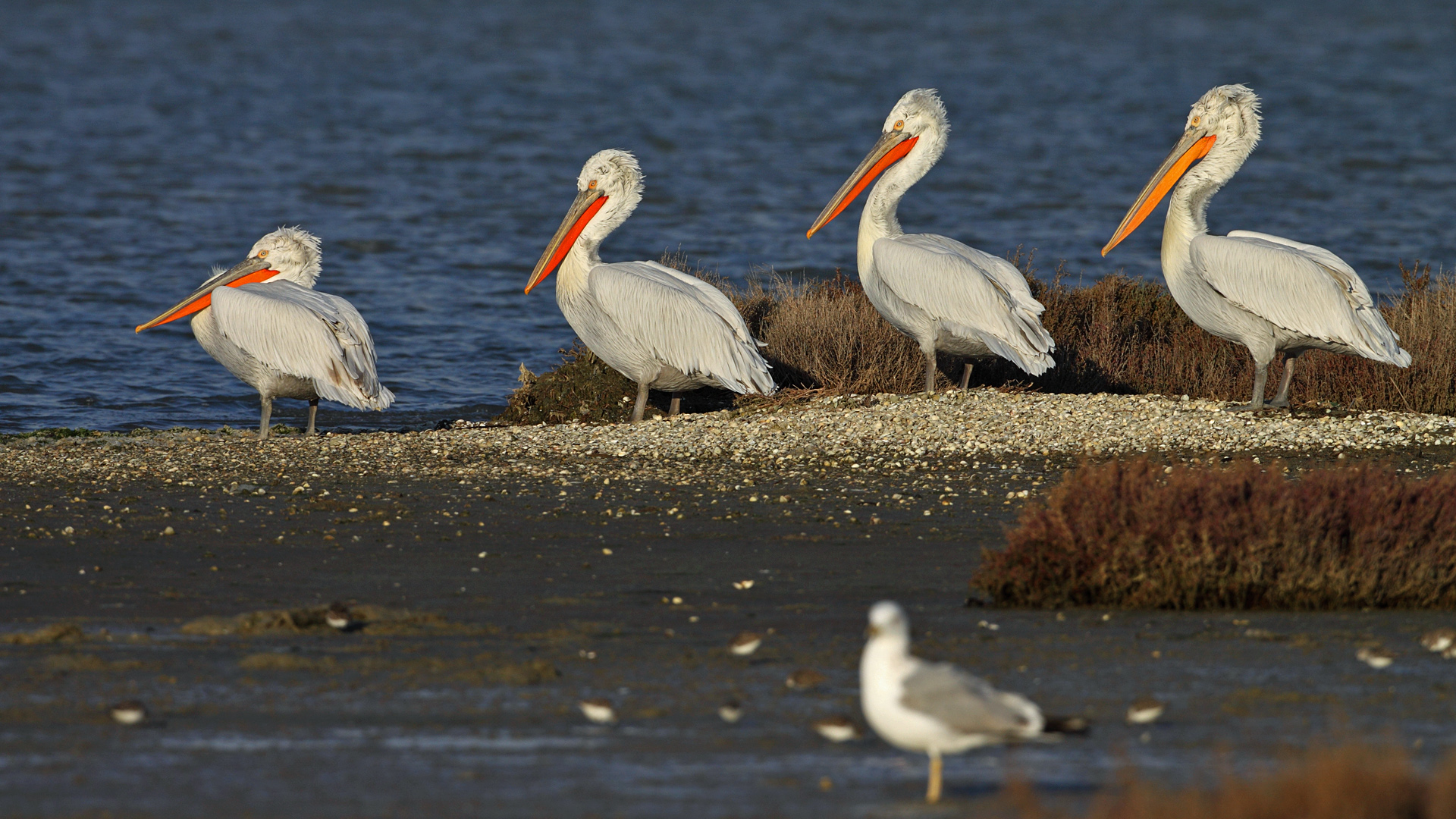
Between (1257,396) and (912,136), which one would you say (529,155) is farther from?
(1257,396)

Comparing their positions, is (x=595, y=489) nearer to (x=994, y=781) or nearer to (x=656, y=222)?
(x=994, y=781)

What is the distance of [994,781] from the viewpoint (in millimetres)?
4164

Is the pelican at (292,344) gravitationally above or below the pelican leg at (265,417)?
above

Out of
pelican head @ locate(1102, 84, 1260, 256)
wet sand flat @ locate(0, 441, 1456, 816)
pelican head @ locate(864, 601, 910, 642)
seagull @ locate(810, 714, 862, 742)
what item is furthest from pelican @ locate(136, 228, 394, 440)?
pelican head @ locate(864, 601, 910, 642)

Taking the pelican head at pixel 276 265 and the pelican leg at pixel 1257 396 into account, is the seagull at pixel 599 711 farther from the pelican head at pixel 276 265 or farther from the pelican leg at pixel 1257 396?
the pelican head at pixel 276 265

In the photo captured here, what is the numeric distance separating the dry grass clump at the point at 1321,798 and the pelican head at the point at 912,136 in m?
8.57

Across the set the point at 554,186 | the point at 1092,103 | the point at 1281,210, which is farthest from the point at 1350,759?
the point at 1092,103

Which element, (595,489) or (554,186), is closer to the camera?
(595,489)

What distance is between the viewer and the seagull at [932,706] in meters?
3.74

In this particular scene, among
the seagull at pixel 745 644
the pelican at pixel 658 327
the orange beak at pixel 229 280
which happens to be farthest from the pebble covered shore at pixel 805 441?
the seagull at pixel 745 644

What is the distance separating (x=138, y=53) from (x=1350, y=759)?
54.3 meters

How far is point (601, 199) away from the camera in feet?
38.2

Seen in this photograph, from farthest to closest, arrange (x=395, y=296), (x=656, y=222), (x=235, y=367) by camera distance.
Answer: (x=656, y=222), (x=395, y=296), (x=235, y=367)

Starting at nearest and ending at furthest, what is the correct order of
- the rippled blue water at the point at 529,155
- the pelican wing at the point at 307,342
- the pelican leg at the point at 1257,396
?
1. the pelican leg at the point at 1257,396
2. the pelican wing at the point at 307,342
3. the rippled blue water at the point at 529,155
